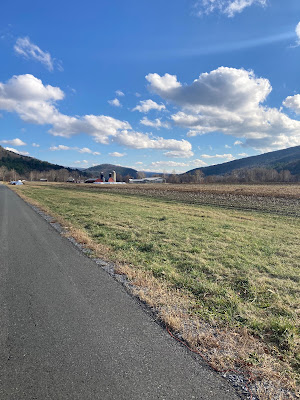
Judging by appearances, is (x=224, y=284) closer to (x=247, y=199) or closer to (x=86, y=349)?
(x=86, y=349)

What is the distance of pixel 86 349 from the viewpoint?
3.23 metres

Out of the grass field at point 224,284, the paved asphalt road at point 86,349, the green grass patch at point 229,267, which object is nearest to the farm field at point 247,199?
the green grass patch at point 229,267

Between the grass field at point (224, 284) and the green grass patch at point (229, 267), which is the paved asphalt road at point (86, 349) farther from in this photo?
the green grass patch at point (229, 267)

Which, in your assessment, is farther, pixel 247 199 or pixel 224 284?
pixel 247 199

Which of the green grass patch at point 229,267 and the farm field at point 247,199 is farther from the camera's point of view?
the farm field at point 247,199

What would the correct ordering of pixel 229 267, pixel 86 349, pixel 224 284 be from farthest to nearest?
pixel 229 267
pixel 224 284
pixel 86 349

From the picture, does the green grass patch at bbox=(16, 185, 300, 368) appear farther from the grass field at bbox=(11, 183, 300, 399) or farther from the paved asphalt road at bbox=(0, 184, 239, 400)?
the paved asphalt road at bbox=(0, 184, 239, 400)

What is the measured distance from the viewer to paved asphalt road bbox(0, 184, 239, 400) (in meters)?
2.62

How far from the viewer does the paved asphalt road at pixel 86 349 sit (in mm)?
2621

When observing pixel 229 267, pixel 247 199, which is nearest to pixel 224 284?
Answer: pixel 229 267

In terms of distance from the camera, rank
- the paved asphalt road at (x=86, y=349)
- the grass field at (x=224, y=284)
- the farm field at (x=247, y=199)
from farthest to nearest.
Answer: the farm field at (x=247, y=199) → the grass field at (x=224, y=284) → the paved asphalt road at (x=86, y=349)

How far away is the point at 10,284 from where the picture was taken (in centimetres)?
532

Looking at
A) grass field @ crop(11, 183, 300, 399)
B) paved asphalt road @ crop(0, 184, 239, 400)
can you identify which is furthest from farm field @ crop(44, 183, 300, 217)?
paved asphalt road @ crop(0, 184, 239, 400)

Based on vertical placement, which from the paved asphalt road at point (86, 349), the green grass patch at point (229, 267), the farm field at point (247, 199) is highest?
the farm field at point (247, 199)
